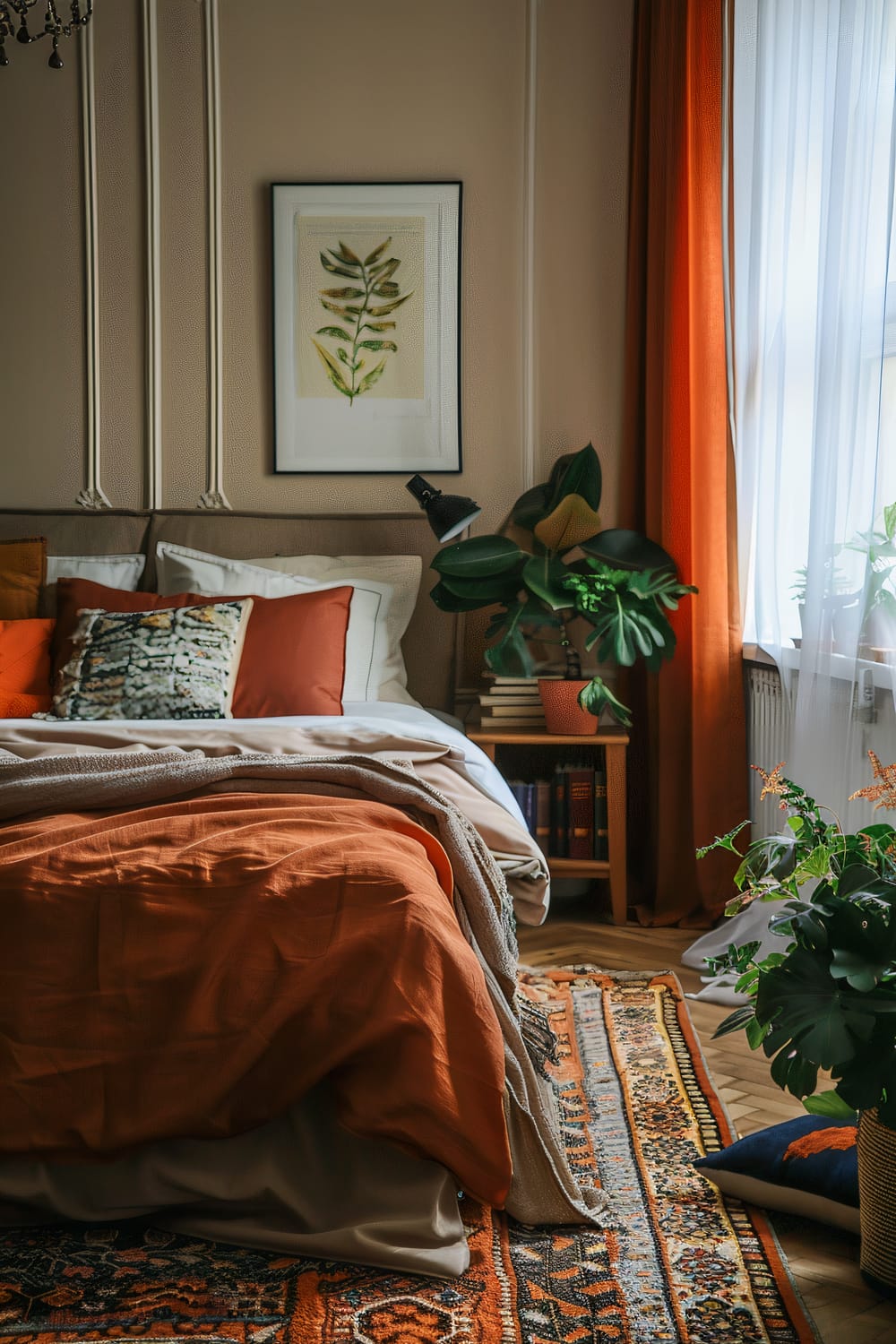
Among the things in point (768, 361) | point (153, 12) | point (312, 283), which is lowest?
point (768, 361)

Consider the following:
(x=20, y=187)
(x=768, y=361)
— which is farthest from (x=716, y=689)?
(x=20, y=187)

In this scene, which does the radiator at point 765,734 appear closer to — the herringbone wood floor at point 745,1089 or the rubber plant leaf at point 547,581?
the herringbone wood floor at point 745,1089

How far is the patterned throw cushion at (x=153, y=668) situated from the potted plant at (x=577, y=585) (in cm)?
76

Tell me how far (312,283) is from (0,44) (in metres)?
1.39

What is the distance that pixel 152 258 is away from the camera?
12.8ft

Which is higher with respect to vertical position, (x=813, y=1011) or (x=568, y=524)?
(x=568, y=524)

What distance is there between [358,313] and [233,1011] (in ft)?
9.02

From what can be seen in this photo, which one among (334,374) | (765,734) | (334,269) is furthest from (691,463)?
(334,269)

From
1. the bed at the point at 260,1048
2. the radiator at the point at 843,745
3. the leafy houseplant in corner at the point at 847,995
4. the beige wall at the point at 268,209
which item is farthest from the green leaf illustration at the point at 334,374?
the leafy houseplant in corner at the point at 847,995

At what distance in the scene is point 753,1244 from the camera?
1.77 meters

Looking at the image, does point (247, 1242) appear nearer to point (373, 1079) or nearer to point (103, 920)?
point (373, 1079)

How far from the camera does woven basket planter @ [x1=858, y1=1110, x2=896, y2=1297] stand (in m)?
1.61

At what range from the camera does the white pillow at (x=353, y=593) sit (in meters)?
3.54

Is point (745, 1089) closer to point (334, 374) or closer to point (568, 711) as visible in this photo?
point (568, 711)
